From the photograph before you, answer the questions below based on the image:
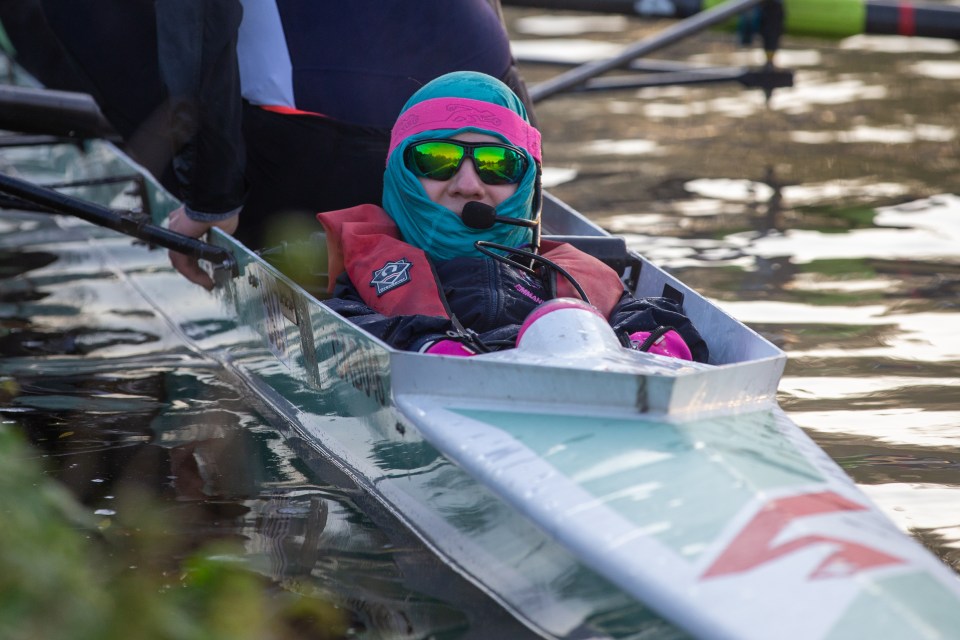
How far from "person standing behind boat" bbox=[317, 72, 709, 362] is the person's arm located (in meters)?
0.47

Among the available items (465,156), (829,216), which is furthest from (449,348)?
(829,216)

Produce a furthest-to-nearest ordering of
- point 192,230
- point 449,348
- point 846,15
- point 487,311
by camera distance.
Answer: point 846,15 → point 192,230 → point 487,311 → point 449,348

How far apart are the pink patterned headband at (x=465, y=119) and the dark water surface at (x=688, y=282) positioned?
973 millimetres

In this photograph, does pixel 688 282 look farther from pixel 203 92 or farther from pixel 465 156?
pixel 203 92

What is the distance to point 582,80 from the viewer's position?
6.62 meters

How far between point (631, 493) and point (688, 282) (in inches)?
127

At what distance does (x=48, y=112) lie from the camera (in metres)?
4.64

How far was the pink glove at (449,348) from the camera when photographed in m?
2.98

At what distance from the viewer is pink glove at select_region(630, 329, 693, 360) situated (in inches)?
120

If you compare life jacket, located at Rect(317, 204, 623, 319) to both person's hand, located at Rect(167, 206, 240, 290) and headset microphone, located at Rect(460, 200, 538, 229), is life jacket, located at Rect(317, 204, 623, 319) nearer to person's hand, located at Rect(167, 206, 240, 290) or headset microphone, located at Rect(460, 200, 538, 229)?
headset microphone, located at Rect(460, 200, 538, 229)

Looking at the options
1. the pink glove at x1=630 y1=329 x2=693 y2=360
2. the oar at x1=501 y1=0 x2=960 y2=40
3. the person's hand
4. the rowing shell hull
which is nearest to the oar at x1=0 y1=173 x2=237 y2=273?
the person's hand

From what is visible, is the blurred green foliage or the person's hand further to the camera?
the person's hand

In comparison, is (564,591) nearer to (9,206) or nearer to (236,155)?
(236,155)

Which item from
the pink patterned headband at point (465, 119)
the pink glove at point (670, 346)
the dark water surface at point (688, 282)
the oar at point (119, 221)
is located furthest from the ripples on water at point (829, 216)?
the oar at point (119, 221)
